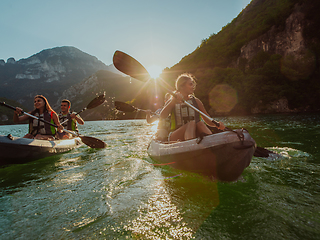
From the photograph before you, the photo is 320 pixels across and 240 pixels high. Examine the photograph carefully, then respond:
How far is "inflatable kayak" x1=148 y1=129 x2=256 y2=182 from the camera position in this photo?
2.71 metres

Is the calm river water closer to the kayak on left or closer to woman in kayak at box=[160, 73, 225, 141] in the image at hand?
the kayak on left

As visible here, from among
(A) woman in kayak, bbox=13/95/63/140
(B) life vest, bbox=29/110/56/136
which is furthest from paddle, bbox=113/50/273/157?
(B) life vest, bbox=29/110/56/136

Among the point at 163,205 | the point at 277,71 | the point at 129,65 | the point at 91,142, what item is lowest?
the point at 163,205

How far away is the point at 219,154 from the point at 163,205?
3.99 ft

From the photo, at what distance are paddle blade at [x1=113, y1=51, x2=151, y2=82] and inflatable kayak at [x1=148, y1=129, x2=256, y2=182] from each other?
3.67 meters

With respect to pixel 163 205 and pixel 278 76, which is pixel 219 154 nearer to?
pixel 163 205

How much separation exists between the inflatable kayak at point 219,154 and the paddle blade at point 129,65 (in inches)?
144

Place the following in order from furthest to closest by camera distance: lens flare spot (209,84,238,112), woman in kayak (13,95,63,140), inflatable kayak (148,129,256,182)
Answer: lens flare spot (209,84,238,112), woman in kayak (13,95,63,140), inflatable kayak (148,129,256,182)

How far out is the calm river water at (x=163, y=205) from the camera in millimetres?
1962

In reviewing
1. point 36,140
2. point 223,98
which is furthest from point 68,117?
point 223,98

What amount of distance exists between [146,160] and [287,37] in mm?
54231

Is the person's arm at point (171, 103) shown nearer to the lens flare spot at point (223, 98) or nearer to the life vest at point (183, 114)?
the life vest at point (183, 114)

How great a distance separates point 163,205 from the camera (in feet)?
8.46

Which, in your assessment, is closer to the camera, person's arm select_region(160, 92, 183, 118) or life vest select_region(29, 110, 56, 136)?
person's arm select_region(160, 92, 183, 118)
